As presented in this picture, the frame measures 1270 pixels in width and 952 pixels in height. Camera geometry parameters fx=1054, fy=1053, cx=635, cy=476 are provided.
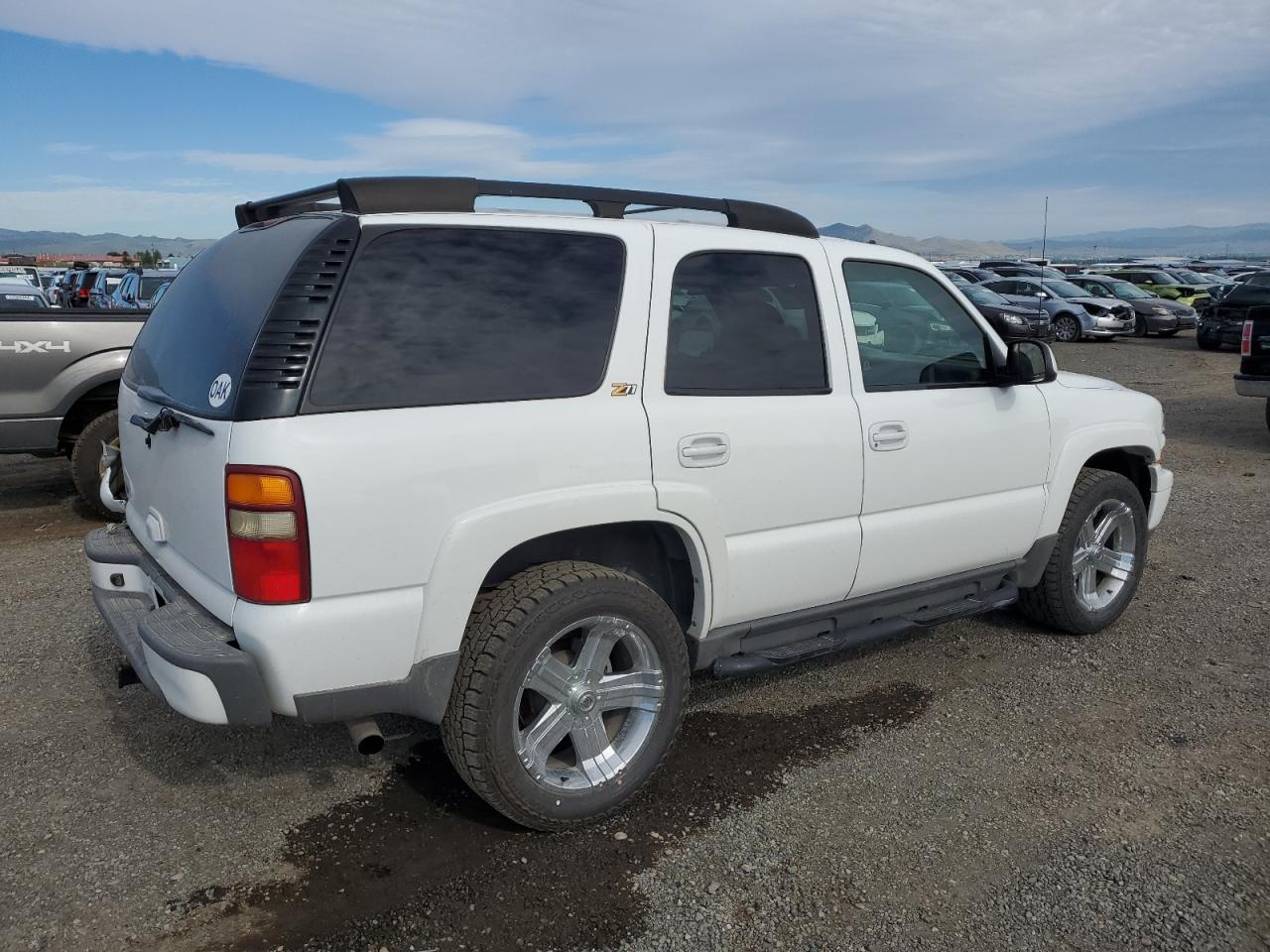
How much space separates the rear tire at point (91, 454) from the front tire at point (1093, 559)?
5.84 m

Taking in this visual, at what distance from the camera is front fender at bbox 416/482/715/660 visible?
116 inches

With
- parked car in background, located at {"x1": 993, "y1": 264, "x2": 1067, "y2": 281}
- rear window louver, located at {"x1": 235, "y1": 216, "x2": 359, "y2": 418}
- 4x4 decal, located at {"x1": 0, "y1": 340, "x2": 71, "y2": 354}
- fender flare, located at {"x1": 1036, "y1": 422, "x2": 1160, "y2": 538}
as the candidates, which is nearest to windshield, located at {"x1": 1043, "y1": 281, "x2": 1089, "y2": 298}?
parked car in background, located at {"x1": 993, "y1": 264, "x2": 1067, "y2": 281}

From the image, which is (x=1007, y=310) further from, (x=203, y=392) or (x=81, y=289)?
(x=203, y=392)

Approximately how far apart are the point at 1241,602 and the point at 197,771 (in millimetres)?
5124

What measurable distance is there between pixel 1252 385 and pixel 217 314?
1036cm

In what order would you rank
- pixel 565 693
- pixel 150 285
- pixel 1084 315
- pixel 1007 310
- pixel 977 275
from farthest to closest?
pixel 977 275 < pixel 1084 315 < pixel 1007 310 < pixel 150 285 < pixel 565 693

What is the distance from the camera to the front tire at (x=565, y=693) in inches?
121

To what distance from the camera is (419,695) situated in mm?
3002

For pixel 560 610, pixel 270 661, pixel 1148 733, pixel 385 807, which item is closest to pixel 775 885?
pixel 560 610

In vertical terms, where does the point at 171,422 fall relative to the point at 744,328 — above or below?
below

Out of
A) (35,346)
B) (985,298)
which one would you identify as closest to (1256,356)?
(35,346)

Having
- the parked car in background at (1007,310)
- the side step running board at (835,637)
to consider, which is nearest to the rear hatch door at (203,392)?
the side step running board at (835,637)

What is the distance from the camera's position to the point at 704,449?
3414 millimetres

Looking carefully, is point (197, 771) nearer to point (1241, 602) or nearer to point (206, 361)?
point (206, 361)
